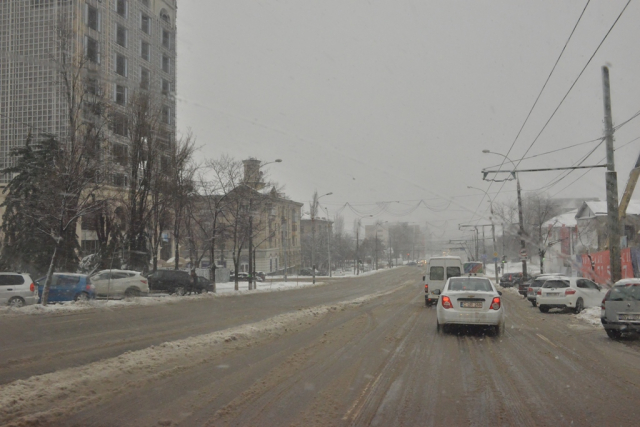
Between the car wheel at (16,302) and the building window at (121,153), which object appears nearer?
the car wheel at (16,302)

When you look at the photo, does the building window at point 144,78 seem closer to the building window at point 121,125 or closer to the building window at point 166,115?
the building window at point 166,115

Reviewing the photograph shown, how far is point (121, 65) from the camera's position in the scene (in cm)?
4228

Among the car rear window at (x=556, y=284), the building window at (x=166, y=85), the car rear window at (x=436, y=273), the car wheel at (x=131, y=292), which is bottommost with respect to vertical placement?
the car wheel at (x=131, y=292)

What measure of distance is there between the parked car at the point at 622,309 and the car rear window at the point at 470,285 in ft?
9.01

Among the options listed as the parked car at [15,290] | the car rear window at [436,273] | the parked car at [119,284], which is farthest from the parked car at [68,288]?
the car rear window at [436,273]

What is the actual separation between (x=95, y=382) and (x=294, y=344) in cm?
501

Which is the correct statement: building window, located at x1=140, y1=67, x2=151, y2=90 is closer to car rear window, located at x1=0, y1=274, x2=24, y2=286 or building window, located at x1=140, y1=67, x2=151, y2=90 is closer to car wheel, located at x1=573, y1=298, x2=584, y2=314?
car rear window, located at x1=0, y1=274, x2=24, y2=286

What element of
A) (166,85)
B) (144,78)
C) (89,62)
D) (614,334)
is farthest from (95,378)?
(144,78)

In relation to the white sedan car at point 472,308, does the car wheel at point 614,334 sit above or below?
below

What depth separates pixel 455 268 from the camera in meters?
25.8

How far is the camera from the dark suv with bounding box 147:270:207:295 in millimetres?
32750

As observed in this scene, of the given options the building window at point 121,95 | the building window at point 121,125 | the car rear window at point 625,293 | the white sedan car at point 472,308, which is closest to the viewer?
the car rear window at point 625,293

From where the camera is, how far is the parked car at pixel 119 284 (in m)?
28.5

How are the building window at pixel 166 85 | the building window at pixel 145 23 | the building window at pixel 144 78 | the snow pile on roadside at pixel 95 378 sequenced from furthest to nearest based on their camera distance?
the building window at pixel 145 23, the building window at pixel 166 85, the building window at pixel 144 78, the snow pile on roadside at pixel 95 378
